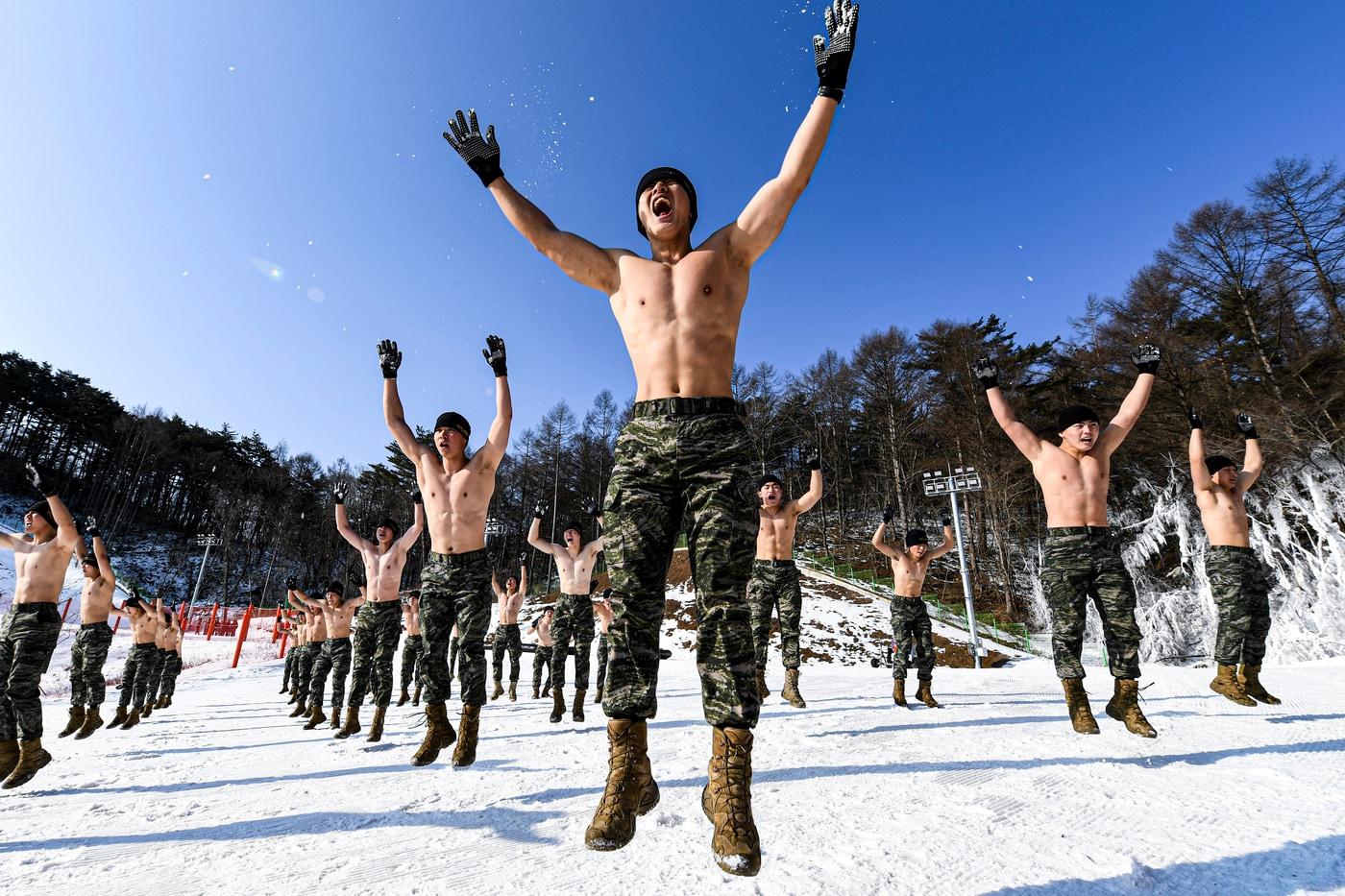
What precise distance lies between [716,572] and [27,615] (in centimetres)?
807

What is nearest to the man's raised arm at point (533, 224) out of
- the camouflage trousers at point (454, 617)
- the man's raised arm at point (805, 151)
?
the man's raised arm at point (805, 151)

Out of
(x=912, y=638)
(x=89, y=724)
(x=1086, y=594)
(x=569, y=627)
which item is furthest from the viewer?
(x=569, y=627)

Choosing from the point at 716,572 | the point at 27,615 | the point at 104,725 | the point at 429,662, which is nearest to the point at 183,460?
the point at 104,725

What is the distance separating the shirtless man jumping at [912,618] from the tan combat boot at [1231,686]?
9.16 ft

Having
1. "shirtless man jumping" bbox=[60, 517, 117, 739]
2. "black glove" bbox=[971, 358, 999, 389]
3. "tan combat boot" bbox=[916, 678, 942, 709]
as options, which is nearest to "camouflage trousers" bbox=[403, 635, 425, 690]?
"shirtless man jumping" bbox=[60, 517, 117, 739]

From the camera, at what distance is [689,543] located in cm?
223

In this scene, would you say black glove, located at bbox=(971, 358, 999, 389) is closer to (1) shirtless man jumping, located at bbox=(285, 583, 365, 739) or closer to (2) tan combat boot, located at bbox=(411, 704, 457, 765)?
(2) tan combat boot, located at bbox=(411, 704, 457, 765)

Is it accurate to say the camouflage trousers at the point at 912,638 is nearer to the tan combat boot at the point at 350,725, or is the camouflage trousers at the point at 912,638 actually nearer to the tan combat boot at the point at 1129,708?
the tan combat boot at the point at 1129,708

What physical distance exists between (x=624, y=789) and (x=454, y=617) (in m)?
3.47

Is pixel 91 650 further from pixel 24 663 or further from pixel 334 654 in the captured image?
pixel 24 663

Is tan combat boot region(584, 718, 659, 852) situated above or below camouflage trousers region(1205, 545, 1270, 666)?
below

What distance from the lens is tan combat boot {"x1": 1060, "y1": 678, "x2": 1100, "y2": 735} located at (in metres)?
4.65

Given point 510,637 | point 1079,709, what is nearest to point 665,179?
point 1079,709

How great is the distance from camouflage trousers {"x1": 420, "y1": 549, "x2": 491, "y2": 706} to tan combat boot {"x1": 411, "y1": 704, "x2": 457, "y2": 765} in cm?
11
